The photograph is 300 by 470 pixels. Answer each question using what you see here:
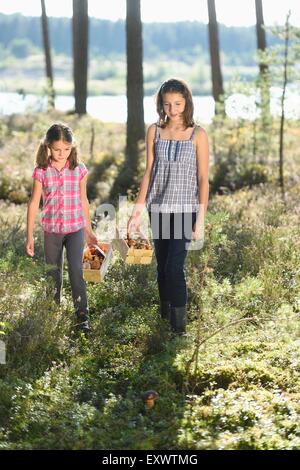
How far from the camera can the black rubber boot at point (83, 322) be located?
6.54 meters

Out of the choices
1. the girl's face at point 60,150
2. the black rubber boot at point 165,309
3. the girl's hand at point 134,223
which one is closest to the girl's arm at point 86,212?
the girl's face at point 60,150

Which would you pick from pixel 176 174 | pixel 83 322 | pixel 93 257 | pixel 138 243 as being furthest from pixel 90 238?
pixel 176 174

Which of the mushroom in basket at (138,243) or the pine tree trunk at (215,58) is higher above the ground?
the pine tree trunk at (215,58)

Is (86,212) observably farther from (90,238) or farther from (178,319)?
(178,319)

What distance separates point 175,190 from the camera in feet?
20.7

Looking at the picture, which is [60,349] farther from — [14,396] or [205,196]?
[205,196]

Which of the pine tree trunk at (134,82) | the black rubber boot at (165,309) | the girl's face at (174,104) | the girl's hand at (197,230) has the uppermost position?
the pine tree trunk at (134,82)

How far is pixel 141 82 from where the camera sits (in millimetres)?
17078

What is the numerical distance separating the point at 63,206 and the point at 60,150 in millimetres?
483

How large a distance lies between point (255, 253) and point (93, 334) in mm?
2630

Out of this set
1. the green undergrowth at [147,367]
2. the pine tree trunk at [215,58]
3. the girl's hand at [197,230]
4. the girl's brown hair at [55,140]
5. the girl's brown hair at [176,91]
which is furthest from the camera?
the pine tree trunk at [215,58]

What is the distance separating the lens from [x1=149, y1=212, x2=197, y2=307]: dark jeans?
6.27 m

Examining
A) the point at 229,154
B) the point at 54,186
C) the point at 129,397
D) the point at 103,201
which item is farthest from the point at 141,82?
the point at 129,397

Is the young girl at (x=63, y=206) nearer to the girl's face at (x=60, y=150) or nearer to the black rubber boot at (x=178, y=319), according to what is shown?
the girl's face at (x=60, y=150)
